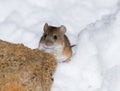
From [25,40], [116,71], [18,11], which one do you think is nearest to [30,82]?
[116,71]

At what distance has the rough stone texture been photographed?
18.0 feet

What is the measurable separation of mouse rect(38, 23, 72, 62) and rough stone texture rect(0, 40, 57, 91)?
4.68 feet

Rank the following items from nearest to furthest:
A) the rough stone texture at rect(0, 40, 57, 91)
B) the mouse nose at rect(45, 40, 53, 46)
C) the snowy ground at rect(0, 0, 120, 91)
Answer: the rough stone texture at rect(0, 40, 57, 91) → the snowy ground at rect(0, 0, 120, 91) → the mouse nose at rect(45, 40, 53, 46)

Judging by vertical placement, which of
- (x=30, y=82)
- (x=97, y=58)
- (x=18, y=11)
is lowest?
(x=30, y=82)

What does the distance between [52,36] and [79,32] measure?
606 millimetres

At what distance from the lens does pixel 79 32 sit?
8.09 m

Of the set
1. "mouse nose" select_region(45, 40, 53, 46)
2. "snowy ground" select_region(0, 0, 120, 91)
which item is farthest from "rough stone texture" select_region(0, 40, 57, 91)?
"mouse nose" select_region(45, 40, 53, 46)

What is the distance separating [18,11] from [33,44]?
83 cm

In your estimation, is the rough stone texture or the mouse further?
the mouse

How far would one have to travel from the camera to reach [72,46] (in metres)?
7.86

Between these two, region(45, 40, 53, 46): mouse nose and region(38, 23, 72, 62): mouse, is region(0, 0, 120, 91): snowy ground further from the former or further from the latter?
region(45, 40, 53, 46): mouse nose

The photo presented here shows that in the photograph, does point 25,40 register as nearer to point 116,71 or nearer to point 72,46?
point 72,46

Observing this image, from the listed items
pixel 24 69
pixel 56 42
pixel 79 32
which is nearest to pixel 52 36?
pixel 56 42

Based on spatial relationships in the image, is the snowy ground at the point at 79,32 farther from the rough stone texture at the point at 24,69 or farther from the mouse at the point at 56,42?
the rough stone texture at the point at 24,69
